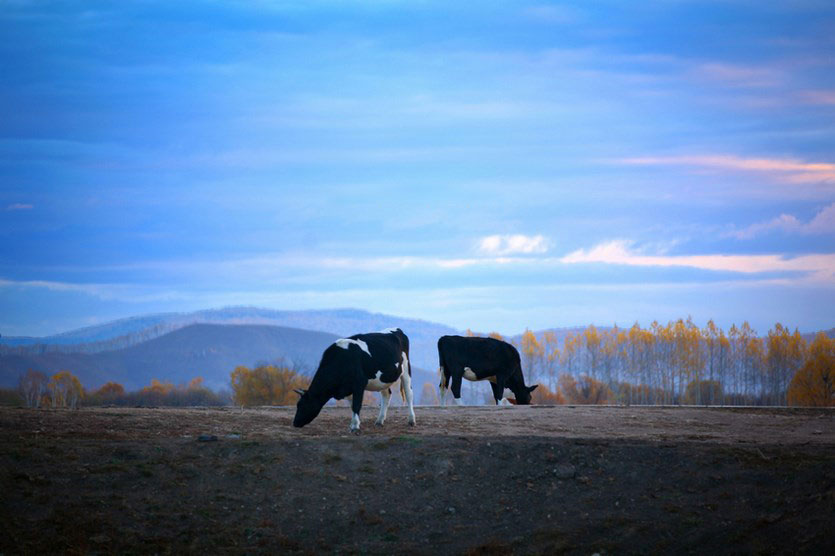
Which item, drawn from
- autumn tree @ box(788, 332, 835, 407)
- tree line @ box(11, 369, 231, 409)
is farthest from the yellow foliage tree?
autumn tree @ box(788, 332, 835, 407)

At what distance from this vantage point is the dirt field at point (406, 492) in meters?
16.2

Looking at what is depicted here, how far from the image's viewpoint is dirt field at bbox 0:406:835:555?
16.2 metres

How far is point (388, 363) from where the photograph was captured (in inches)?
936

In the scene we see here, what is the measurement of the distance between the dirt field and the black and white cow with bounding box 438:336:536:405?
13.8 m

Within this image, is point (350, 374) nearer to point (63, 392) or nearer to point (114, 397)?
point (63, 392)

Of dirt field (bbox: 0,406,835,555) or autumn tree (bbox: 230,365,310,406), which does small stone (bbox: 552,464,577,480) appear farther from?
autumn tree (bbox: 230,365,310,406)

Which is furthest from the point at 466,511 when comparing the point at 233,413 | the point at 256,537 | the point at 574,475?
the point at 233,413

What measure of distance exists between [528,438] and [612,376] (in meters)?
111

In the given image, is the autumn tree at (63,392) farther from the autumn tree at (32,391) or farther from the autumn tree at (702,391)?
the autumn tree at (702,391)

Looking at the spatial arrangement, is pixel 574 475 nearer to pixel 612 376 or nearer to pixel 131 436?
pixel 131 436

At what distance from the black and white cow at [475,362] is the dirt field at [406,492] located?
45.3 feet

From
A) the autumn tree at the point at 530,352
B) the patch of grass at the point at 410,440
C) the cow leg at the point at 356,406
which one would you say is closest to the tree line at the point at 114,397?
the cow leg at the point at 356,406

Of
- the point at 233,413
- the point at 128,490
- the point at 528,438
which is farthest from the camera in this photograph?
the point at 233,413

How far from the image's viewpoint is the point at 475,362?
117ft
